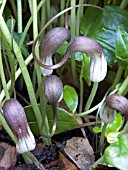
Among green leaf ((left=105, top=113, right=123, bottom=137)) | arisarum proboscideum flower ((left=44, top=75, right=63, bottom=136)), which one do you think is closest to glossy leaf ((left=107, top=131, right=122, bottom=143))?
green leaf ((left=105, top=113, right=123, bottom=137))

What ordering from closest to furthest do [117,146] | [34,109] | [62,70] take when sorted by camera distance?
[117,146], [34,109], [62,70]

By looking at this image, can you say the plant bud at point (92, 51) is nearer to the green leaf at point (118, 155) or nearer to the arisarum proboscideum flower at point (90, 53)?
the arisarum proboscideum flower at point (90, 53)

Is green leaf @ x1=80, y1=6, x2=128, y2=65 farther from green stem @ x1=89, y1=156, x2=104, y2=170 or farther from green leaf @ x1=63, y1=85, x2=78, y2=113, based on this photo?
green stem @ x1=89, y1=156, x2=104, y2=170

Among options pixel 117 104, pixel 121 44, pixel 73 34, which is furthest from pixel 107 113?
pixel 73 34

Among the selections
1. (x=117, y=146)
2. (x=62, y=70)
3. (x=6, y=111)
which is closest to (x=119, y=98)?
(x=117, y=146)

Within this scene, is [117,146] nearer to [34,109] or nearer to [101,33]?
[34,109]

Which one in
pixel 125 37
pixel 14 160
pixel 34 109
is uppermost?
pixel 125 37

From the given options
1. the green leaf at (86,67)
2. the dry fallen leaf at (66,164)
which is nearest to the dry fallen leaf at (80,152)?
the dry fallen leaf at (66,164)
